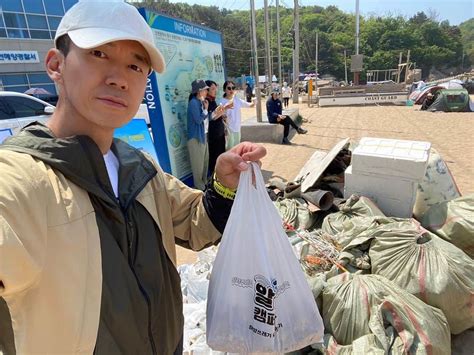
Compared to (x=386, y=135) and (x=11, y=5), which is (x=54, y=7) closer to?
(x=11, y=5)

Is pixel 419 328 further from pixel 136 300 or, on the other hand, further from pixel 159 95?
pixel 159 95

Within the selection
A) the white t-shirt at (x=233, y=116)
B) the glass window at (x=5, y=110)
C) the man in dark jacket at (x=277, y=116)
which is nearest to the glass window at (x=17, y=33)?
the glass window at (x=5, y=110)

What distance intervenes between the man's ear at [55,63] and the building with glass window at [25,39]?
71.4 ft

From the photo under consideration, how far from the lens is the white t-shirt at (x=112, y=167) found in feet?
3.51

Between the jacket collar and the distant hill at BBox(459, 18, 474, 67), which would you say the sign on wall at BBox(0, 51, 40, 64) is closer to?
the jacket collar

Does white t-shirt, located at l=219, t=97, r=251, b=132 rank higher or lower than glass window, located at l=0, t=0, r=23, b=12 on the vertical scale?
lower

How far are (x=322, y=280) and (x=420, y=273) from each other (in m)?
0.66

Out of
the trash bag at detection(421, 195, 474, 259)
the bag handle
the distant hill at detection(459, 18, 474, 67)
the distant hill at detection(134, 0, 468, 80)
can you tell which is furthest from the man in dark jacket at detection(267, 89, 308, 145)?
the distant hill at detection(459, 18, 474, 67)

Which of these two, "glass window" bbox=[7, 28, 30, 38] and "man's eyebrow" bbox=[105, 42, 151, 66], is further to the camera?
"glass window" bbox=[7, 28, 30, 38]

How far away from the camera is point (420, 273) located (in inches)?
87.3

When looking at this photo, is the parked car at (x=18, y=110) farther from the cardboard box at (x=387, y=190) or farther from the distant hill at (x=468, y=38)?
the distant hill at (x=468, y=38)

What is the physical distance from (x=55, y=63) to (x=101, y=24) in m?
0.20

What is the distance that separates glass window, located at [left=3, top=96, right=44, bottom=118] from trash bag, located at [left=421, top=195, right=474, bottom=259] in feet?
24.1

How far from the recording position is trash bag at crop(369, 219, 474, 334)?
2119 millimetres
